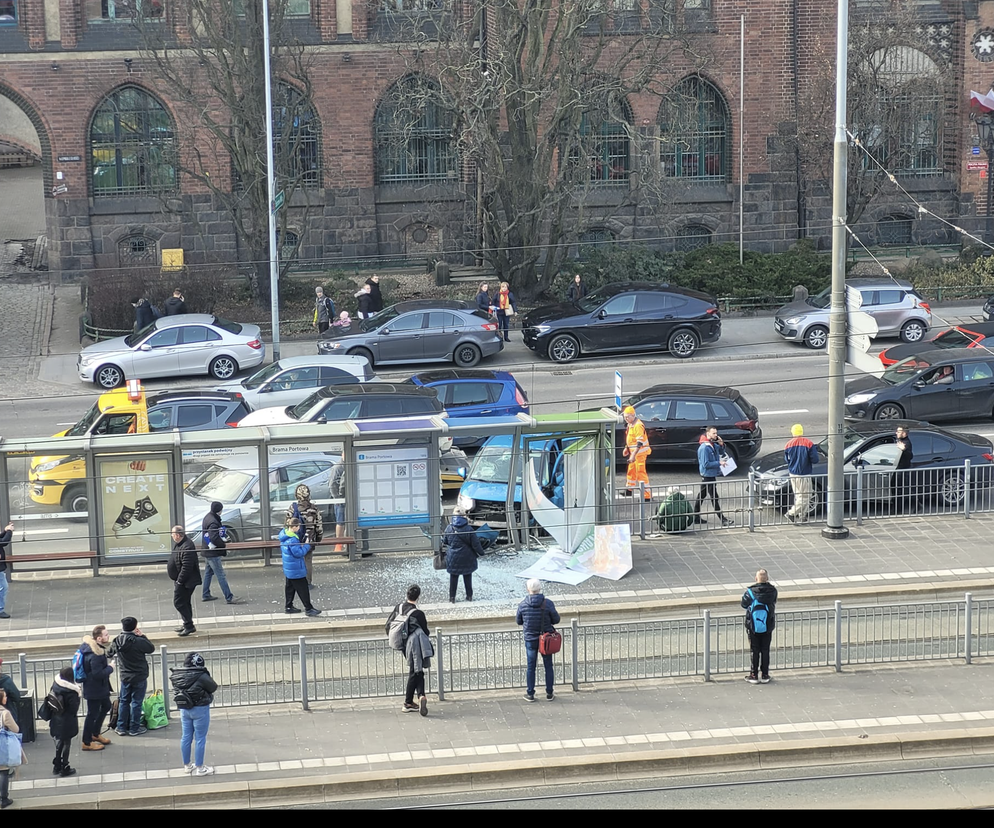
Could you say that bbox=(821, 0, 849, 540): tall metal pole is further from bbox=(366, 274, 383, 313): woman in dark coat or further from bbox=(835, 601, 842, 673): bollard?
bbox=(366, 274, 383, 313): woman in dark coat

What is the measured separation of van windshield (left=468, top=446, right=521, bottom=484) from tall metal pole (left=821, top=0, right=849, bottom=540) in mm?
4652

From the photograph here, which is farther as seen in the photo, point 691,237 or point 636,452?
point 691,237

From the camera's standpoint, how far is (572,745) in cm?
1506

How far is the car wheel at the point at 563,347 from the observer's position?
34.9 metres

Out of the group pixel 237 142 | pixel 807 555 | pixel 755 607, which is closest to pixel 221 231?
pixel 237 142

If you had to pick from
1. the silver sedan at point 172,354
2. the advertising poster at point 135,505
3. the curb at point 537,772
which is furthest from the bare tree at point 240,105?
the curb at point 537,772

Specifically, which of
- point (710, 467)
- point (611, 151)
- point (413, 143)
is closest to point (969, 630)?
point (710, 467)

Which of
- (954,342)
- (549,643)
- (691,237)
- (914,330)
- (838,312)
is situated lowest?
(549,643)

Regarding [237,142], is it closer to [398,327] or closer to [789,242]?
[398,327]

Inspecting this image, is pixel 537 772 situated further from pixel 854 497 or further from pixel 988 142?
pixel 988 142

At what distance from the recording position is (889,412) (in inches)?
1113

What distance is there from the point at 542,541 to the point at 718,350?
15.2 m

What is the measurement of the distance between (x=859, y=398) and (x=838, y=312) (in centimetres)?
728

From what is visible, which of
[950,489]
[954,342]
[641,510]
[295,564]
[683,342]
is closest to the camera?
[295,564]
